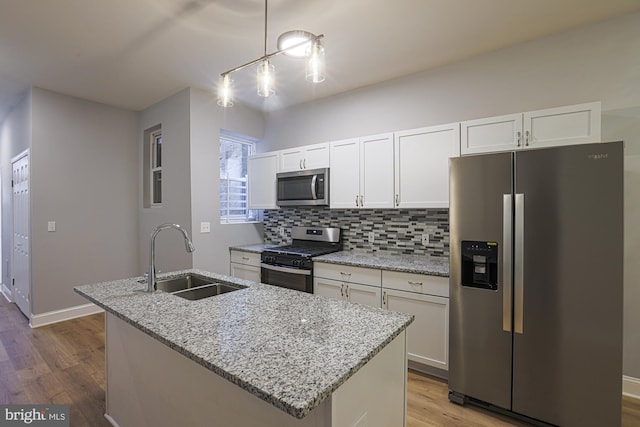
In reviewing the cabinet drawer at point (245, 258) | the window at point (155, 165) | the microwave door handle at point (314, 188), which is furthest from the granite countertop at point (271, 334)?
the window at point (155, 165)

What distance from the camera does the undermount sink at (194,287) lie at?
1944 millimetres

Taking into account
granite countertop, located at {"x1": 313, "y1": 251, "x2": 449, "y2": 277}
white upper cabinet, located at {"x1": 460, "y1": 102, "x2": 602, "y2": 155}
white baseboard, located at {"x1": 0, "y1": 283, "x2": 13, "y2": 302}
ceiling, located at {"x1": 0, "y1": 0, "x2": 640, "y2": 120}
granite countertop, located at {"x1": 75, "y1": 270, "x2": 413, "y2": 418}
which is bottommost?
white baseboard, located at {"x1": 0, "y1": 283, "x2": 13, "y2": 302}

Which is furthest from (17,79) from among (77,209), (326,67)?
(326,67)

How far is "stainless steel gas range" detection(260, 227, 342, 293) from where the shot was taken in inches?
118

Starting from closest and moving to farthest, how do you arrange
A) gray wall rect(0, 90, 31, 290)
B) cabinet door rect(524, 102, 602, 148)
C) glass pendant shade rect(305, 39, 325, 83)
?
1. glass pendant shade rect(305, 39, 325, 83)
2. cabinet door rect(524, 102, 602, 148)
3. gray wall rect(0, 90, 31, 290)

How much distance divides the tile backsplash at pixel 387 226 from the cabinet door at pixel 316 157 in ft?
1.93

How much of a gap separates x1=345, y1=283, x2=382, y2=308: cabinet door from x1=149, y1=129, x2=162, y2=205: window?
300 cm

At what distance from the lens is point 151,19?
7.11 ft

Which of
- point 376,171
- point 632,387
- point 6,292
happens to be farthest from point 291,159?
point 6,292

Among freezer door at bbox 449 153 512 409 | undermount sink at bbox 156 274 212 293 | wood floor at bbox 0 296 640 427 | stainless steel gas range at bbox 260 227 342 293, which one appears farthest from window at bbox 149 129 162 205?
freezer door at bbox 449 153 512 409

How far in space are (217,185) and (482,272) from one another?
2905 mm

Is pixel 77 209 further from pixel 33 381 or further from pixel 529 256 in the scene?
pixel 529 256

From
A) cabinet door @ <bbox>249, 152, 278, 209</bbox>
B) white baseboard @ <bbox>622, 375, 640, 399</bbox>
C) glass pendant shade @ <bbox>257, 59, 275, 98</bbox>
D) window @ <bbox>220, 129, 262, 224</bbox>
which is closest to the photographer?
glass pendant shade @ <bbox>257, 59, 275, 98</bbox>

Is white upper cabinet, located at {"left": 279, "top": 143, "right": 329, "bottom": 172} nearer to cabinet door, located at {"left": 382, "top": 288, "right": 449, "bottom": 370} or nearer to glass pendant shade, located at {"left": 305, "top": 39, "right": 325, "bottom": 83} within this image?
cabinet door, located at {"left": 382, "top": 288, "right": 449, "bottom": 370}
